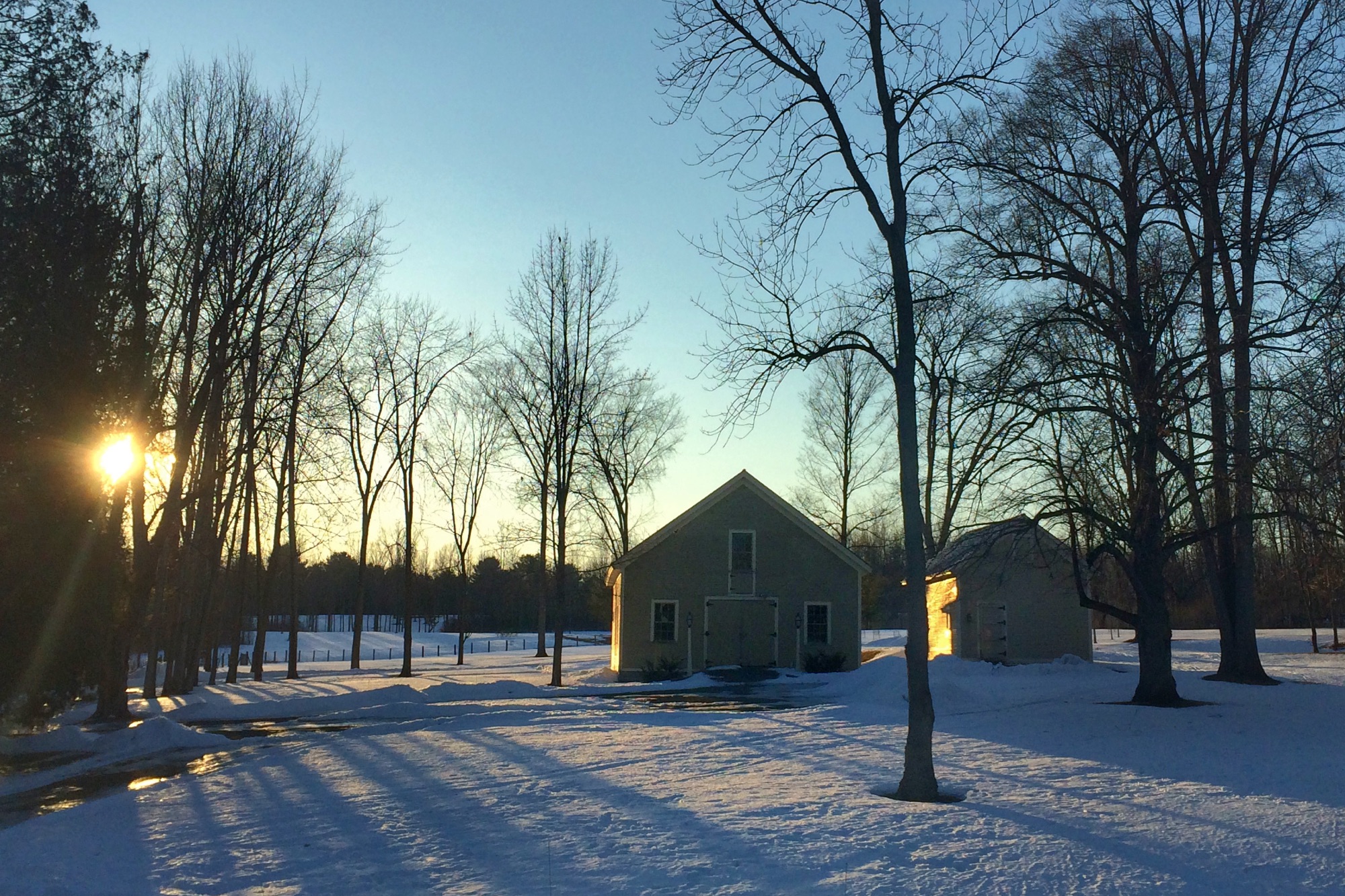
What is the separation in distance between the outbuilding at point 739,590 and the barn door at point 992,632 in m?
4.45

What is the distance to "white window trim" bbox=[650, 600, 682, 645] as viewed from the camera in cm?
3186

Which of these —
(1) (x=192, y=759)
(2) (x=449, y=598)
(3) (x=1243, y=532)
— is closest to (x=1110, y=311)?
(3) (x=1243, y=532)

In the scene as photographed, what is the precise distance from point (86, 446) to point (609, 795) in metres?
11.4

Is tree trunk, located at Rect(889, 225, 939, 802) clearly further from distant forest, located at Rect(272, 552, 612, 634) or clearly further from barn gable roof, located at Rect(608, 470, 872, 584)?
distant forest, located at Rect(272, 552, 612, 634)

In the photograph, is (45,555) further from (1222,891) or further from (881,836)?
(1222,891)

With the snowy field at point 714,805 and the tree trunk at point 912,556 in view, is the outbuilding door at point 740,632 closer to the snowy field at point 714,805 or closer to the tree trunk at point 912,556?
the snowy field at point 714,805

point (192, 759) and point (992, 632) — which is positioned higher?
point (992, 632)

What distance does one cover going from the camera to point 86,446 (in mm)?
16312

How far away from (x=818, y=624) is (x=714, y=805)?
916 inches

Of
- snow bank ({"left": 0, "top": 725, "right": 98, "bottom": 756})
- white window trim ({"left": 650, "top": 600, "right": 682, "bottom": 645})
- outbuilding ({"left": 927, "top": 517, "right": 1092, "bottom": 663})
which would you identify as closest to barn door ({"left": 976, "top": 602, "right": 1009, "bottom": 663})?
outbuilding ({"left": 927, "top": 517, "right": 1092, "bottom": 663})

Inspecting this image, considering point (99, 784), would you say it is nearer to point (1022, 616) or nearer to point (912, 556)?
point (912, 556)

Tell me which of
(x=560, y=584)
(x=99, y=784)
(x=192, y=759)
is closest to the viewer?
(x=99, y=784)

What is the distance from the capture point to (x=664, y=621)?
105 feet

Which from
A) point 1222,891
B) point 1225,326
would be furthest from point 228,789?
point 1225,326
